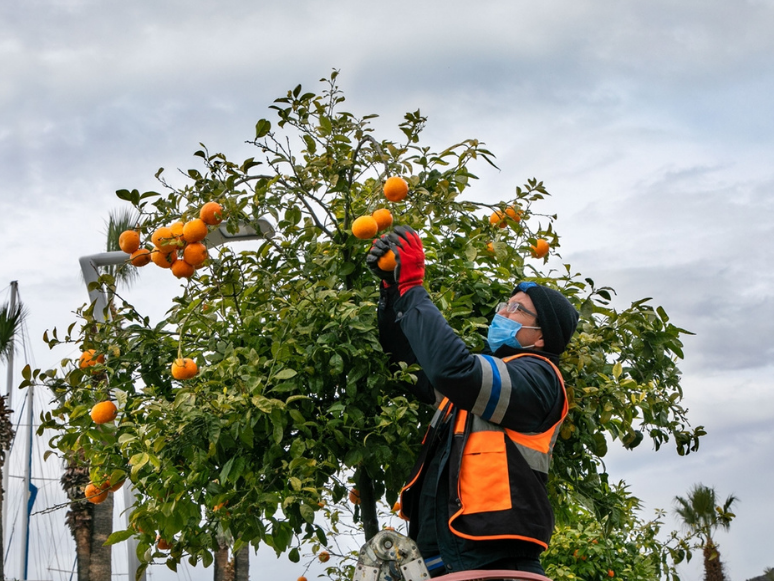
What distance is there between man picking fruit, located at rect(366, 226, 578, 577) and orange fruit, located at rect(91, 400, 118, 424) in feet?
4.27

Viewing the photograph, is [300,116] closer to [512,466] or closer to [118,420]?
[118,420]

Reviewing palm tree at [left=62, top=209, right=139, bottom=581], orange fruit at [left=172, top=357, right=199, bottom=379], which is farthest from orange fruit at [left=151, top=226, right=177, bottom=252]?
palm tree at [left=62, top=209, right=139, bottom=581]

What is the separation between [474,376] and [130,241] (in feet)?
5.81

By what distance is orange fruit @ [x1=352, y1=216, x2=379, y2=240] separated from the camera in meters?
3.18

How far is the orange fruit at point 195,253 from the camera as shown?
343 cm

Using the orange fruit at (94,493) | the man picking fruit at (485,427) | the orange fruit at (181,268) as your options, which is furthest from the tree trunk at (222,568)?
the man picking fruit at (485,427)

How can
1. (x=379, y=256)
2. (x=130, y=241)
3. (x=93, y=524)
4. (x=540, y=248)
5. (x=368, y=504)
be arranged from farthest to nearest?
1. (x=93, y=524)
2. (x=540, y=248)
3. (x=130, y=241)
4. (x=368, y=504)
5. (x=379, y=256)

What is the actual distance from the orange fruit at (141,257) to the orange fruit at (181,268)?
0.57 feet

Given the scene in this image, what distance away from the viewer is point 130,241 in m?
3.62

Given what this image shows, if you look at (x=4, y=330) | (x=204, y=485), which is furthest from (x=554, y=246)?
(x=4, y=330)

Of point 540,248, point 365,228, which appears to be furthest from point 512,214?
point 365,228

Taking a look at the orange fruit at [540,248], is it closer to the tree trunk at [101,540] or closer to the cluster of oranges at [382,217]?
the cluster of oranges at [382,217]

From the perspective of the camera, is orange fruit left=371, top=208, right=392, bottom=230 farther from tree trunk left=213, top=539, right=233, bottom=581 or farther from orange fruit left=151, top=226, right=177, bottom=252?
Answer: tree trunk left=213, top=539, right=233, bottom=581

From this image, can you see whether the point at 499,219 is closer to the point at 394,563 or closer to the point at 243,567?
the point at 394,563
